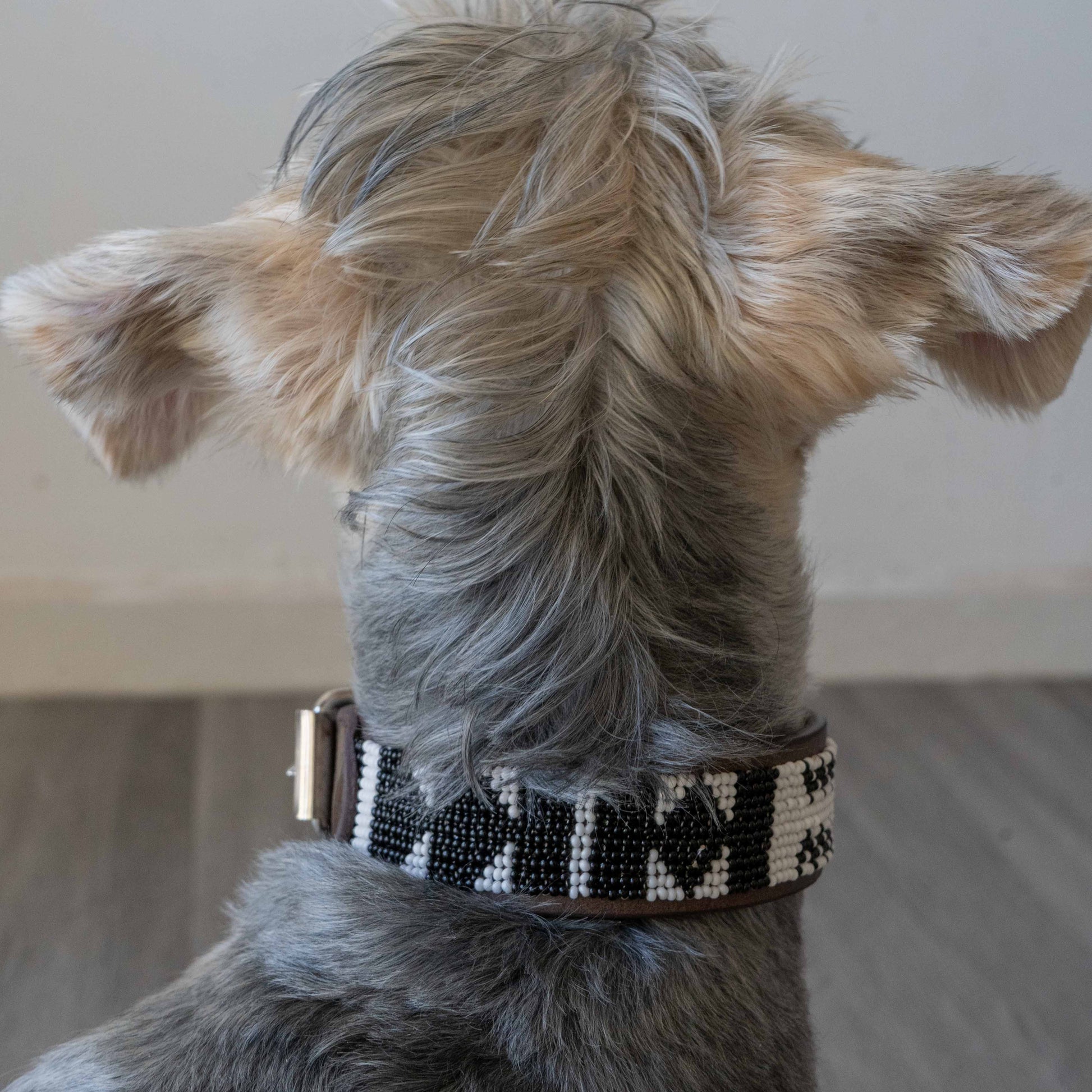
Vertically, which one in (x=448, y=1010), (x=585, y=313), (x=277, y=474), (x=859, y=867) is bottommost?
(x=859, y=867)

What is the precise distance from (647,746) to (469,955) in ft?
0.47

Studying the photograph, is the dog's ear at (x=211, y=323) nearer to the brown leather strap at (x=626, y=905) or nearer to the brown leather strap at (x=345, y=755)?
the brown leather strap at (x=345, y=755)

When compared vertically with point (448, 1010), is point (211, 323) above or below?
above

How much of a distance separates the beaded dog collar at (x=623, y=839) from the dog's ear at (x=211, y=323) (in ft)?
0.68

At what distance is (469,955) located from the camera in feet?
1.95

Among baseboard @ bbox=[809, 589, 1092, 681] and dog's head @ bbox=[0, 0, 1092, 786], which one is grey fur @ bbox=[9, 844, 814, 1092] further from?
baseboard @ bbox=[809, 589, 1092, 681]

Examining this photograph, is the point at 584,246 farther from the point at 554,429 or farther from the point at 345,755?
the point at 345,755

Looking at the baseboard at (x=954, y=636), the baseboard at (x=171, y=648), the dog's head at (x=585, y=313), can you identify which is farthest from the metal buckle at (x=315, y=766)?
the baseboard at (x=954, y=636)

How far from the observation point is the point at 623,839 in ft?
1.92

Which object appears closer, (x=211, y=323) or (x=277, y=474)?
(x=211, y=323)

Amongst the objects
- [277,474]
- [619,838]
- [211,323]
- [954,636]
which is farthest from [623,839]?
[954,636]

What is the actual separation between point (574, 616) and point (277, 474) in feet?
3.07

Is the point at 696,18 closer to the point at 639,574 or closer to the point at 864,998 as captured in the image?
the point at 639,574

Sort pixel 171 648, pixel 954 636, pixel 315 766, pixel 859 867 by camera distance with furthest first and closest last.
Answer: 1. pixel 954 636
2. pixel 171 648
3. pixel 859 867
4. pixel 315 766
